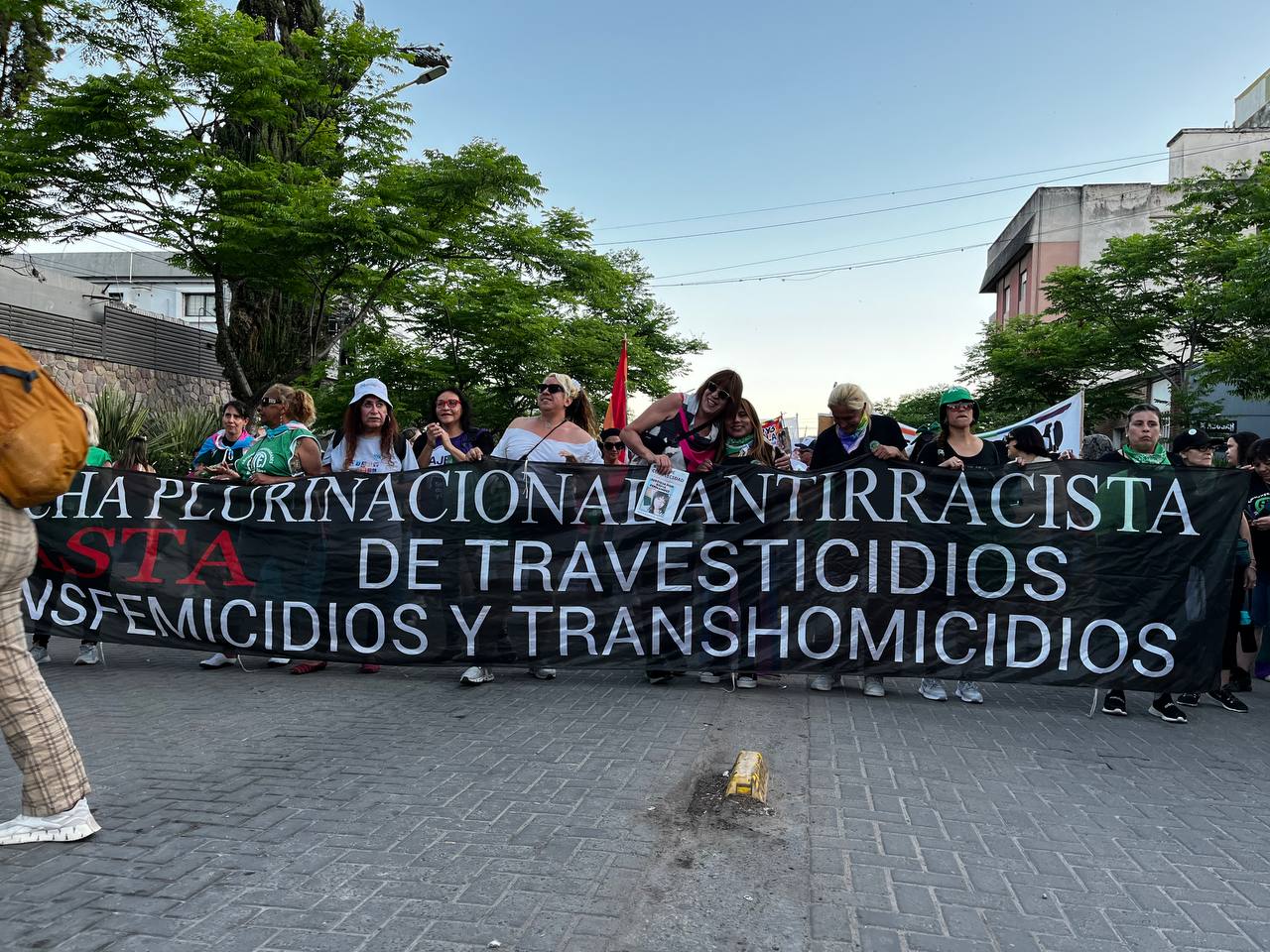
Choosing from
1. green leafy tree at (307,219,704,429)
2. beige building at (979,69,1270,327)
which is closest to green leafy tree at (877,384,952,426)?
beige building at (979,69,1270,327)

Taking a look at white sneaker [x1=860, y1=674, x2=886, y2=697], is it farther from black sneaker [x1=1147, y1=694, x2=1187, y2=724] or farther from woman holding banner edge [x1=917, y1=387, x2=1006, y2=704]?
black sneaker [x1=1147, y1=694, x2=1187, y2=724]

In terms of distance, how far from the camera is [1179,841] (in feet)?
12.5

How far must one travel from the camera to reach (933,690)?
6258 mm

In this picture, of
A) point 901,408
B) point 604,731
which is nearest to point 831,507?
point 604,731

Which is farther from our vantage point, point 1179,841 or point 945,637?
point 945,637

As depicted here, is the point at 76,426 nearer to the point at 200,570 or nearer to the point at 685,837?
the point at 685,837

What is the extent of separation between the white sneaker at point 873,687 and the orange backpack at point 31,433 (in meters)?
4.72

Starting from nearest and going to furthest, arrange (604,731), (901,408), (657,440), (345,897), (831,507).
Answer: (345,897) → (604,731) → (831,507) → (657,440) → (901,408)

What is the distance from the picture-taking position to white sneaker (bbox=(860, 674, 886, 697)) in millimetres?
6246

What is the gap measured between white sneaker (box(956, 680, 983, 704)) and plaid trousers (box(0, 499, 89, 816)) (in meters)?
4.96

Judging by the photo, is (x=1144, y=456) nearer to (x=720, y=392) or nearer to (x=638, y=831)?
(x=720, y=392)

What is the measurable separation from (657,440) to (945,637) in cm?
262

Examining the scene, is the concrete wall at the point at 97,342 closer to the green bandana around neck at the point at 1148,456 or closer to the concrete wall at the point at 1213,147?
the green bandana around neck at the point at 1148,456

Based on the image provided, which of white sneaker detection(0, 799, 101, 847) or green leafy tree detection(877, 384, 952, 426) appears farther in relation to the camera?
green leafy tree detection(877, 384, 952, 426)
